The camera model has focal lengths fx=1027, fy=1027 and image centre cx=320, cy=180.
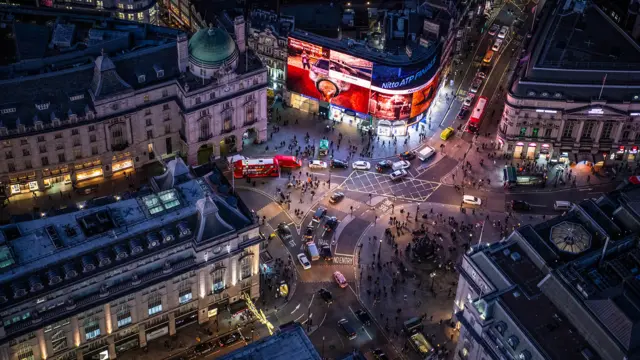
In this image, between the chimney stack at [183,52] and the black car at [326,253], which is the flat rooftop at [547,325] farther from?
the chimney stack at [183,52]

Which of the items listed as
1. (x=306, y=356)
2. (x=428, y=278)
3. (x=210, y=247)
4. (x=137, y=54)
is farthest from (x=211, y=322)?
(x=137, y=54)

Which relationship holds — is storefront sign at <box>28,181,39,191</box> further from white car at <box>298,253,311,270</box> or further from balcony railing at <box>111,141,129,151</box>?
white car at <box>298,253,311,270</box>

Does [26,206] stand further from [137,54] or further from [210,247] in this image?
[210,247]

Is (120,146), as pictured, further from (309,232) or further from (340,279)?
(340,279)

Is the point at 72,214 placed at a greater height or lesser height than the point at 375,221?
greater

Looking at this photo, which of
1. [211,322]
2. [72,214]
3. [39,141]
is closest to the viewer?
[72,214]

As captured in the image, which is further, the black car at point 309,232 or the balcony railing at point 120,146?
the balcony railing at point 120,146

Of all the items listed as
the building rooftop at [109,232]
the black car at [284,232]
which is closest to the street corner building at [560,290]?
the black car at [284,232]
